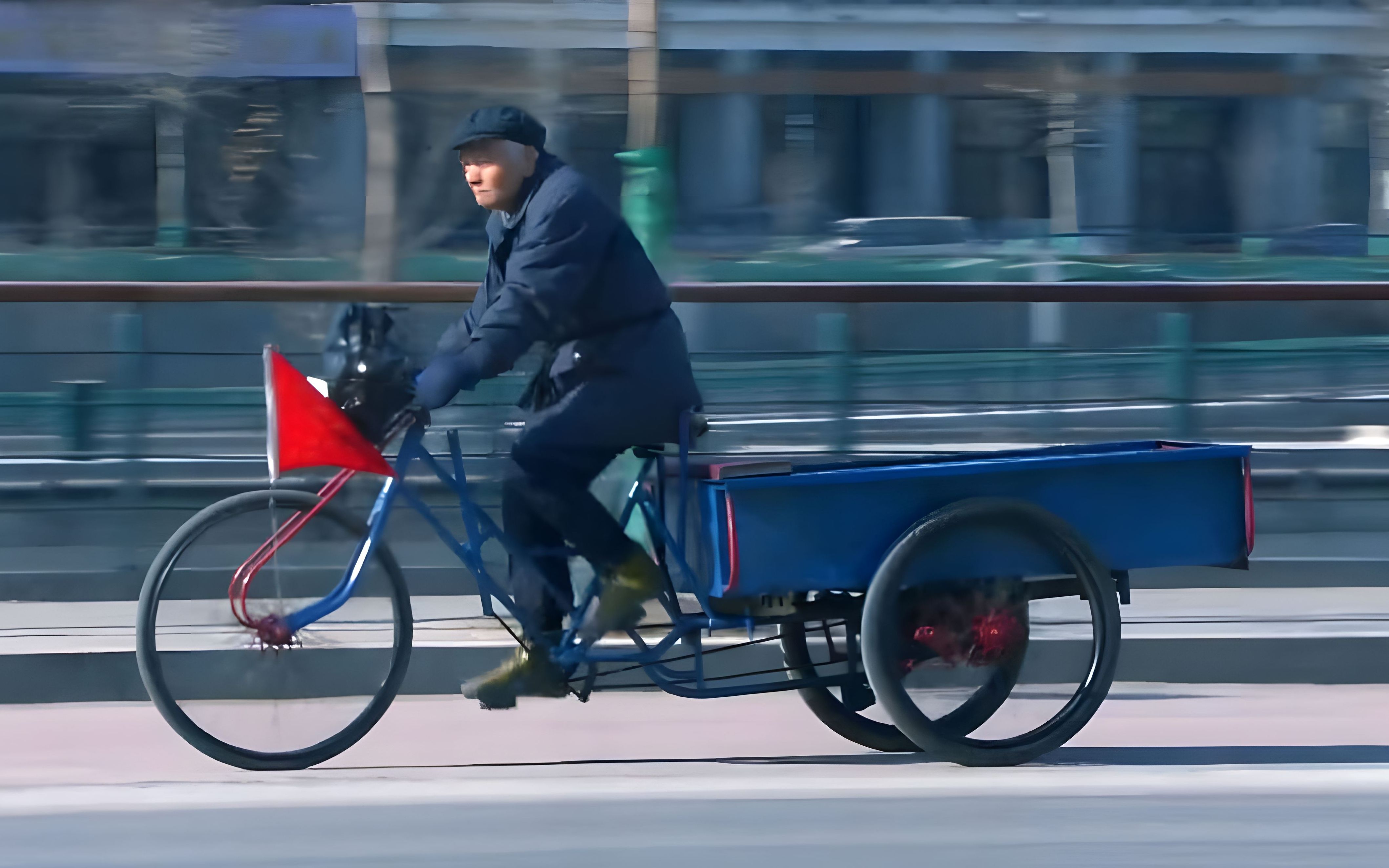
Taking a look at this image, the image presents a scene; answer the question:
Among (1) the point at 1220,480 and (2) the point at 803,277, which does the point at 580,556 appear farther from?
(2) the point at 803,277

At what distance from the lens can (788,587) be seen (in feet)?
13.9

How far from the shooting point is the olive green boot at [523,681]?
4.43 metres

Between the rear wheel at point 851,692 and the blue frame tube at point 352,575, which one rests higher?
the blue frame tube at point 352,575

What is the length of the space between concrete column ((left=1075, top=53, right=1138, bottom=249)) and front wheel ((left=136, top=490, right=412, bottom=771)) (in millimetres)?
14945

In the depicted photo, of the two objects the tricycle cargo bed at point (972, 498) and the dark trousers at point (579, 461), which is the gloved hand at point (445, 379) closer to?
the dark trousers at point (579, 461)

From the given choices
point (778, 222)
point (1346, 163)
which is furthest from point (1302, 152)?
point (778, 222)

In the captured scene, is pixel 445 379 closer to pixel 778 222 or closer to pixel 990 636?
pixel 990 636

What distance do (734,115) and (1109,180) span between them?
4078 mm

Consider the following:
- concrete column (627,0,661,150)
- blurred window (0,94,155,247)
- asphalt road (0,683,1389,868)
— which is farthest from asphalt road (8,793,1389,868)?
blurred window (0,94,155,247)

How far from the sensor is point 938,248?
1877cm

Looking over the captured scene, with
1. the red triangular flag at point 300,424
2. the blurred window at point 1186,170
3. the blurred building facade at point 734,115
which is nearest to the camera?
the red triangular flag at point 300,424

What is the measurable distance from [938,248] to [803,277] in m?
2.97

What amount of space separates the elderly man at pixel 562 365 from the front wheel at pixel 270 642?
0.30 m

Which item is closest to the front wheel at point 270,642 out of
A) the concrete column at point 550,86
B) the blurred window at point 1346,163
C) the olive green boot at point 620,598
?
the olive green boot at point 620,598
